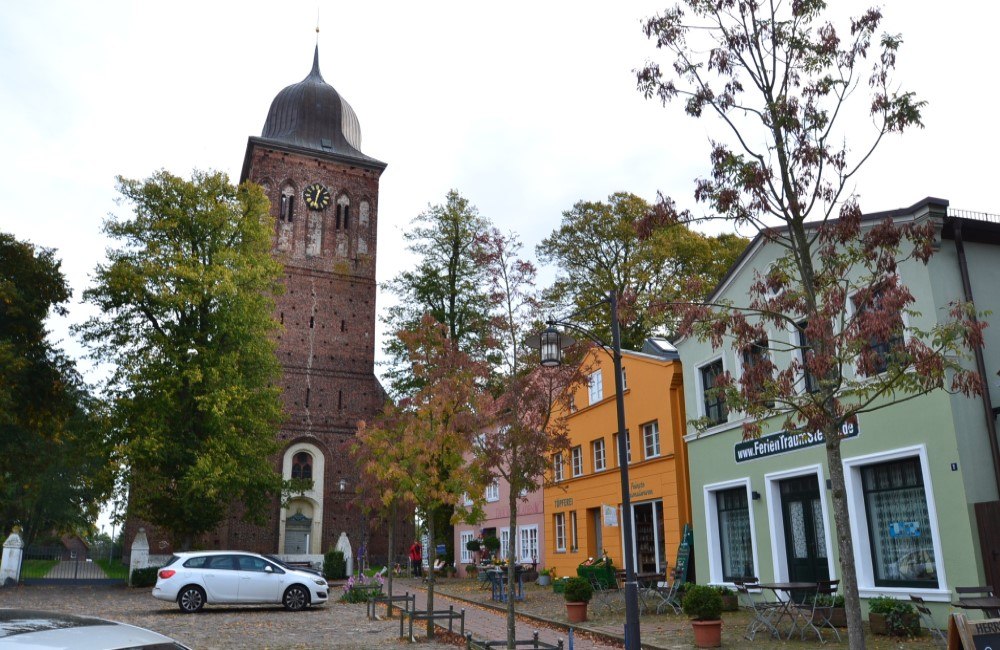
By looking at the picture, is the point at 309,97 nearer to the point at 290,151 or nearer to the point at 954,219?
the point at 290,151

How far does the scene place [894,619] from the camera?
12586mm

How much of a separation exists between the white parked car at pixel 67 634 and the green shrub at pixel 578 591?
43.3 feet

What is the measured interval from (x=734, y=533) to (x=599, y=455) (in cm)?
835

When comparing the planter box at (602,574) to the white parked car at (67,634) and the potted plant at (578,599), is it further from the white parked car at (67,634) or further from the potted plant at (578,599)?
the white parked car at (67,634)

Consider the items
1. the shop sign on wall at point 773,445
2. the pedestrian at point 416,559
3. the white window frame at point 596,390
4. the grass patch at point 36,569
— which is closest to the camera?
the shop sign on wall at point 773,445

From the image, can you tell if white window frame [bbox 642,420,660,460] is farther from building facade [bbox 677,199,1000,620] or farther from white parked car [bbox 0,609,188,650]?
white parked car [bbox 0,609,188,650]

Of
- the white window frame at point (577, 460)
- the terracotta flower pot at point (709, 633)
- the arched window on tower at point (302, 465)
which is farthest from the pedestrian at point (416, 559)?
the terracotta flower pot at point (709, 633)

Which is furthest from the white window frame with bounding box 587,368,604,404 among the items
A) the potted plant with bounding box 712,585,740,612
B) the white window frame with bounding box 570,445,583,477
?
the potted plant with bounding box 712,585,740,612

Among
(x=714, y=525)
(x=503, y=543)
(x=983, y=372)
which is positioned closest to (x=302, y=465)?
(x=503, y=543)

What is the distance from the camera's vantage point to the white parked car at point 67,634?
3.52 metres

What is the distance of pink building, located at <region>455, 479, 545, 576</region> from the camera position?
30173mm

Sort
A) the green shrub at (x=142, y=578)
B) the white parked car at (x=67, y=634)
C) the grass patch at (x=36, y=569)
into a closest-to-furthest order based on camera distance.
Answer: the white parked car at (x=67, y=634)
the green shrub at (x=142, y=578)
the grass patch at (x=36, y=569)

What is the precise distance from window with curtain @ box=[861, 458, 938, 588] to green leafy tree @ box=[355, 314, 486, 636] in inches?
286

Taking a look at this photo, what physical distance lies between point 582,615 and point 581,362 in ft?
18.0
